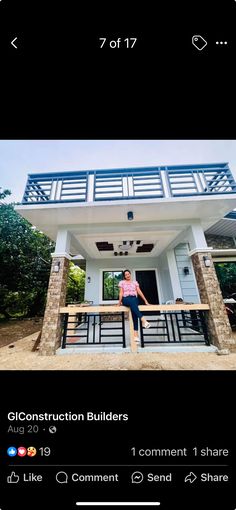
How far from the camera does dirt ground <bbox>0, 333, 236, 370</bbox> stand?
238cm

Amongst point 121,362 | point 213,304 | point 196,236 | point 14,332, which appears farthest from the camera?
point 14,332

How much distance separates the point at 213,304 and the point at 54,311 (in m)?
3.12

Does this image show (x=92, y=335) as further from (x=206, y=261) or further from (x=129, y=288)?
(x=206, y=261)
